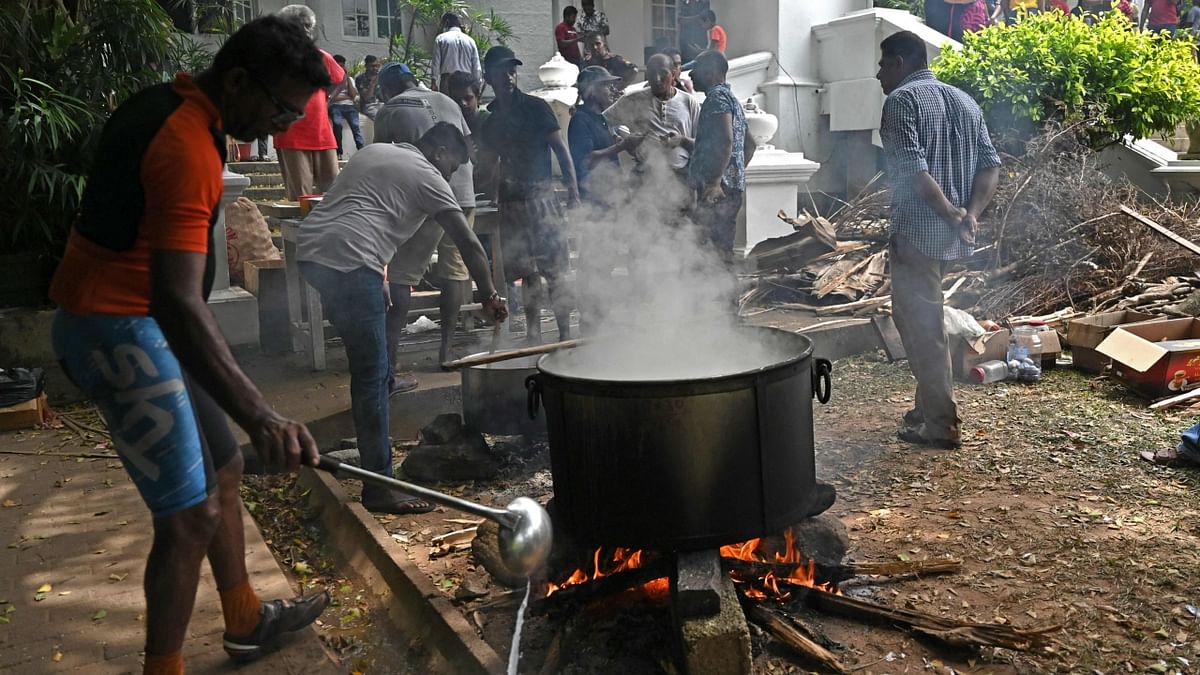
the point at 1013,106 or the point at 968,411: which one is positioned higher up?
the point at 1013,106

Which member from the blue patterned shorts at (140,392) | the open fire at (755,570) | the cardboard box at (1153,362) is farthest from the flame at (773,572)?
the cardboard box at (1153,362)

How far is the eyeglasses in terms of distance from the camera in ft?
8.98

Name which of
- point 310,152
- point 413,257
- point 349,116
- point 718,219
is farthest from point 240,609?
point 349,116

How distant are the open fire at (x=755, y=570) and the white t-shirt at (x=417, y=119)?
3.41m

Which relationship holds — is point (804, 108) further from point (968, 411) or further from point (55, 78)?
point (55, 78)

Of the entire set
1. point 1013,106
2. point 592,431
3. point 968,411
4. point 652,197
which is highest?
point 1013,106

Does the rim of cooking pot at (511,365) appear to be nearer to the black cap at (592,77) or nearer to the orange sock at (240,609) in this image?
the orange sock at (240,609)

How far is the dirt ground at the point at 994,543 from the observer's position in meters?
3.46

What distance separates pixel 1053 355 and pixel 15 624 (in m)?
7.25

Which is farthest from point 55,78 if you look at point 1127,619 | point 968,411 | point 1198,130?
point 1198,130

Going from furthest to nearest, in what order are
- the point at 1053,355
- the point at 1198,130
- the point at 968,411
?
the point at 1198,130 < the point at 1053,355 < the point at 968,411

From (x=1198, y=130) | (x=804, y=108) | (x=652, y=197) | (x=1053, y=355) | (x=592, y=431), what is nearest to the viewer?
(x=592, y=431)

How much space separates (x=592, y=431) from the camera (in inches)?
140

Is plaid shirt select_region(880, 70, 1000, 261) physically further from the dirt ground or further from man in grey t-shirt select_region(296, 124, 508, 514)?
man in grey t-shirt select_region(296, 124, 508, 514)
